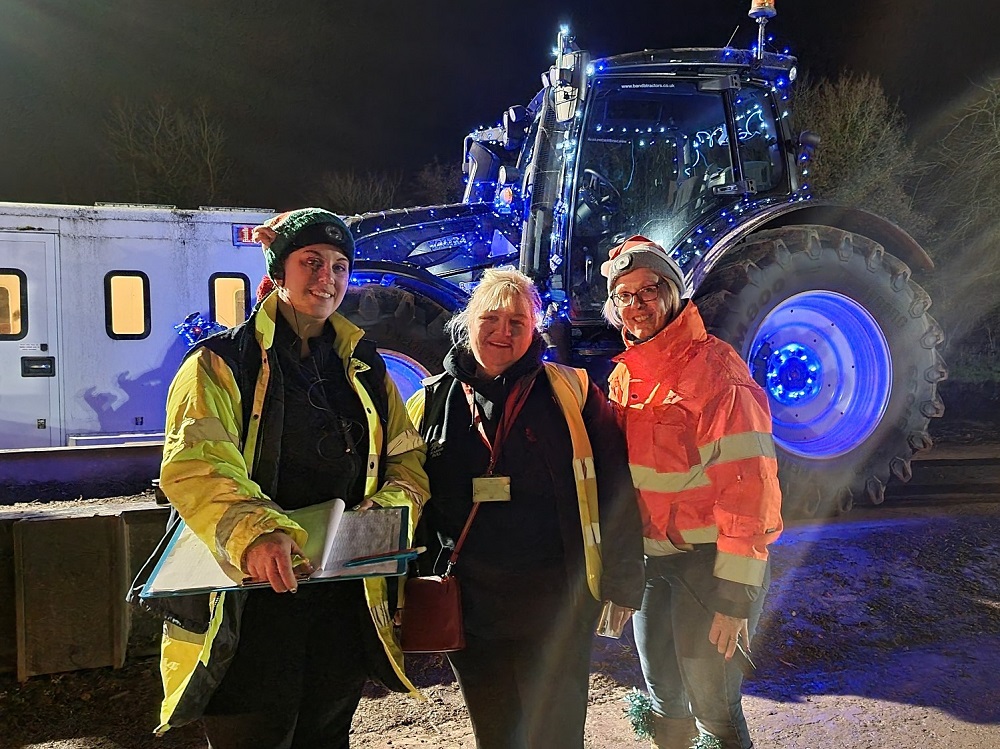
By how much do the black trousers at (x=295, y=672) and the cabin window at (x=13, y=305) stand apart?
7.23 m

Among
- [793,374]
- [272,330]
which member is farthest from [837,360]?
[272,330]

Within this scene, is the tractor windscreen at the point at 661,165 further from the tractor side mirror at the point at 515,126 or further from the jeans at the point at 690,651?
the jeans at the point at 690,651

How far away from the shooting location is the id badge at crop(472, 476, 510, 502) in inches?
80.9

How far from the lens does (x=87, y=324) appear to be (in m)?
7.49

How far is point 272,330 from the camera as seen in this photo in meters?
1.86

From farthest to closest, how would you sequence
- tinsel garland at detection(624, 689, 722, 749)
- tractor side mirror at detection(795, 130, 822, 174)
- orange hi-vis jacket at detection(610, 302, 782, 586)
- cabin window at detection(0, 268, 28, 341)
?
cabin window at detection(0, 268, 28, 341) → tractor side mirror at detection(795, 130, 822, 174) → tinsel garland at detection(624, 689, 722, 749) → orange hi-vis jacket at detection(610, 302, 782, 586)

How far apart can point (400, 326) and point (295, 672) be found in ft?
9.48

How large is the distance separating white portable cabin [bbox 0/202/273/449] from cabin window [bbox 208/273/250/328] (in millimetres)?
12

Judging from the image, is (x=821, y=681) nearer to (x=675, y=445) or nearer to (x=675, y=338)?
(x=675, y=445)

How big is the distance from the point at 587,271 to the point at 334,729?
3563mm

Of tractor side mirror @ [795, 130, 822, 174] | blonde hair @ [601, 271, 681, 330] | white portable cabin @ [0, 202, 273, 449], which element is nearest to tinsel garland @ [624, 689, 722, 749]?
blonde hair @ [601, 271, 681, 330]

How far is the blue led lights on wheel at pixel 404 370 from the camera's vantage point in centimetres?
450

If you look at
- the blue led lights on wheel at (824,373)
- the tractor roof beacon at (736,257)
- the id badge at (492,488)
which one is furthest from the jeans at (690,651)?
the blue led lights on wheel at (824,373)

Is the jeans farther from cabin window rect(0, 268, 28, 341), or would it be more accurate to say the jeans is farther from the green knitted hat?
cabin window rect(0, 268, 28, 341)
